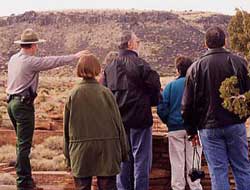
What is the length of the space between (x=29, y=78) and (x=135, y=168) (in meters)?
1.66

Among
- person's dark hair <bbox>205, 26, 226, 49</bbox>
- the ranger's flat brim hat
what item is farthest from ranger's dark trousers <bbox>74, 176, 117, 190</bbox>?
the ranger's flat brim hat

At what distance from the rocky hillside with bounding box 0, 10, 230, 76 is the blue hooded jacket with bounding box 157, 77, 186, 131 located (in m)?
67.1

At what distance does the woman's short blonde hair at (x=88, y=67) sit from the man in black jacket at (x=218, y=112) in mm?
968

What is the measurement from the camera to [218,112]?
21.5ft

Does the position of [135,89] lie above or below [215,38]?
below

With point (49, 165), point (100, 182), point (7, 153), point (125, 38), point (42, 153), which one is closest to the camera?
point (100, 182)

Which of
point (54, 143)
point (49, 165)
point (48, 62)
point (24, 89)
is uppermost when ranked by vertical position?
point (48, 62)

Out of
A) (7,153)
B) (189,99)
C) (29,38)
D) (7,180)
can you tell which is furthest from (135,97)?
(7,153)

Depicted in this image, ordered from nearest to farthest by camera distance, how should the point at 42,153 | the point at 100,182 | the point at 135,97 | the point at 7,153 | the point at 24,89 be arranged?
the point at 100,182
the point at 135,97
the point at 24,89
the point at 7,153
the point at 42,153

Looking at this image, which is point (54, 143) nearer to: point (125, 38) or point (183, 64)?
point (183, 64)

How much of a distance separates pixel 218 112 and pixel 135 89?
1.36m

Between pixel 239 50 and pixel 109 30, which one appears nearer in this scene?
pixel 239 50

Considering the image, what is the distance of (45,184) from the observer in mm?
10430

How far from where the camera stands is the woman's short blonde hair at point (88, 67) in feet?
20.9
